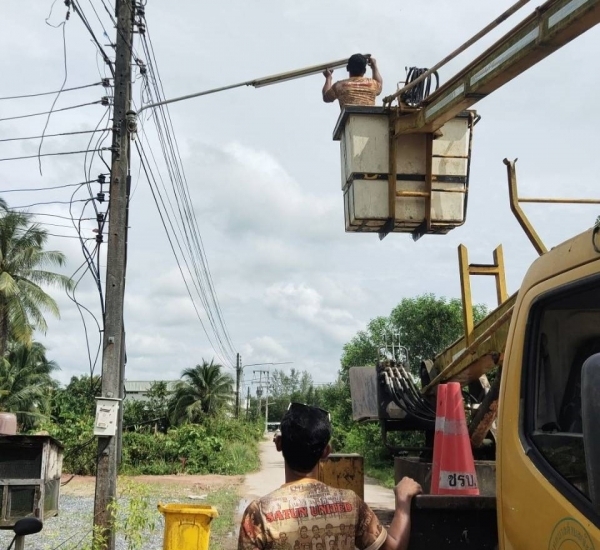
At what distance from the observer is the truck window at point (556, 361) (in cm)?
213

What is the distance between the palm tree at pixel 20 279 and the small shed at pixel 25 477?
2374cm

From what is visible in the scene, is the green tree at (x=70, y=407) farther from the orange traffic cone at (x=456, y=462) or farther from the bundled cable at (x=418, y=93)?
the orange traffic cone at (x=456, y=462)

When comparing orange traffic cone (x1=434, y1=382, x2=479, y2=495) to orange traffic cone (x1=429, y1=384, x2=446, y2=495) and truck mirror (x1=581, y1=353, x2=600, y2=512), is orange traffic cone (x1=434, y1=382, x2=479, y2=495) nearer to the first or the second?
orange traffic cone (x1=429, y1=384, x2=446, y2=495)

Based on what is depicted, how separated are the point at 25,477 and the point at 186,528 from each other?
1510mm

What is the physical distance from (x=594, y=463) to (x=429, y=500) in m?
1.00

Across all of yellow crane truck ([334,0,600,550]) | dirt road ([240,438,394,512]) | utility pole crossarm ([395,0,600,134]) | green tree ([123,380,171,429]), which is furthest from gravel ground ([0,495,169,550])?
Answer: green tree ([123,380,171,429])

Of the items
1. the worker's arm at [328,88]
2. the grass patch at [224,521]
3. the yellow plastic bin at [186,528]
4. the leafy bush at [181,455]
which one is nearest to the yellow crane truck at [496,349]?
the worker's arm at [328,88]

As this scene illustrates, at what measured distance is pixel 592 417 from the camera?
1.46 meters

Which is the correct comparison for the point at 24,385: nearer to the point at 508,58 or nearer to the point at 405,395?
the point at 405,395

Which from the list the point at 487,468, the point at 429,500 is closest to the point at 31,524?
the point at 429,500

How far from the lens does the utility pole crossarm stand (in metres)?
4.08

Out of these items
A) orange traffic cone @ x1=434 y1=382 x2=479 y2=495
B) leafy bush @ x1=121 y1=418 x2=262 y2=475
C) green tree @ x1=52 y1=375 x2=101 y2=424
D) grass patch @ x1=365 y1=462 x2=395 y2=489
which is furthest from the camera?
green tree @ x1=52 y1=375 x2=101 y2=424

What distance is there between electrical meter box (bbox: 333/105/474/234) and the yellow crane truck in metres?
0.01

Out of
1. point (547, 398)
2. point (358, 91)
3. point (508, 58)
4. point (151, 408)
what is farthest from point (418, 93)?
point (151, 408)
